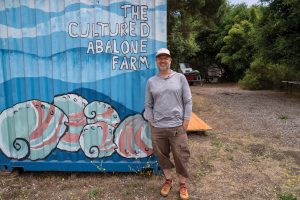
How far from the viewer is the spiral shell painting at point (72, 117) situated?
4824 millimetres

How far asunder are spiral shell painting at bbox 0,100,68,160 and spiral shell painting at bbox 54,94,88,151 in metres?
0.08

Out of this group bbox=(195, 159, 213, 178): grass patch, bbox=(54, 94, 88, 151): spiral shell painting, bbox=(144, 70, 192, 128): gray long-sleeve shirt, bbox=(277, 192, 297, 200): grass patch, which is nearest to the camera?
bbox=(144, 70, 192, 128): gray long-sleeve shirt

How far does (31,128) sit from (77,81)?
1008mm

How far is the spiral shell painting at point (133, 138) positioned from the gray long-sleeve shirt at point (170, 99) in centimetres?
64

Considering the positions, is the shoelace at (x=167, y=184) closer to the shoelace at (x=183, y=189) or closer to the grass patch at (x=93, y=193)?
the shoelace at (x=183, y=189)

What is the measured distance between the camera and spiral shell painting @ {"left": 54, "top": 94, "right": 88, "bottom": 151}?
482 centimetres

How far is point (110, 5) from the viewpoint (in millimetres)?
4629

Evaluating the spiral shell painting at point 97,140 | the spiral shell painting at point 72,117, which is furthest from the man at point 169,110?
the spiral shell painting at point 72,117

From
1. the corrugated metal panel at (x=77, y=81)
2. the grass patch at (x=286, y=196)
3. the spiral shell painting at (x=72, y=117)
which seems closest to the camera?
the grass patch at (x=286, y=196)

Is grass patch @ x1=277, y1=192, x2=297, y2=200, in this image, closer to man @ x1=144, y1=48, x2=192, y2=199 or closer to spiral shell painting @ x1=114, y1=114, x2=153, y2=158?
man @ x1=144, y1=48, x2=192, y2=199

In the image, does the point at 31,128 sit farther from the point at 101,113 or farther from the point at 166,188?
the point at 166,188

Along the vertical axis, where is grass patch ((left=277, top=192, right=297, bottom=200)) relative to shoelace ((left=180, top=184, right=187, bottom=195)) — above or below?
below

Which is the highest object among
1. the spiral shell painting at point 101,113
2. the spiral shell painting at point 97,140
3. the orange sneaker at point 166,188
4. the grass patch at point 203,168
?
the spiral shell painting at point 101,113

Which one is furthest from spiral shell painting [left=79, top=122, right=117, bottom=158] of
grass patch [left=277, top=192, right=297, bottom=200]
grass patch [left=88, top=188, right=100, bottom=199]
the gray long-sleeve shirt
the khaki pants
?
grass patch [left=277, top=192, right=297, bottom=200]
